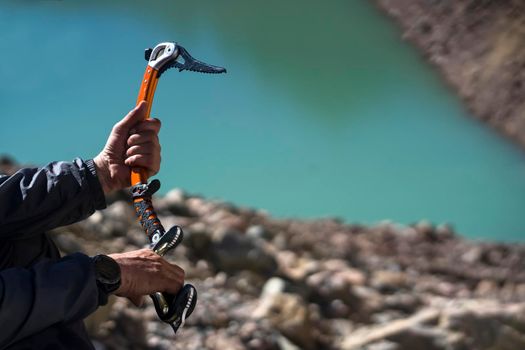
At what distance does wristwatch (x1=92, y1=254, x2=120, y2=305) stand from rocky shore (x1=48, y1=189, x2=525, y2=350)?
1.66m

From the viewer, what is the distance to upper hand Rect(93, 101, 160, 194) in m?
1.66

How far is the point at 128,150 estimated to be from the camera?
1.67m

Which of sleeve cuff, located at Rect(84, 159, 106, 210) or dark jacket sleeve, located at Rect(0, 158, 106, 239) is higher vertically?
sleeve cuff, located at Rect(84, 159, 106, 210)

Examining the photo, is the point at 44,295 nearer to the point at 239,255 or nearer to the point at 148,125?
the point at 148,125

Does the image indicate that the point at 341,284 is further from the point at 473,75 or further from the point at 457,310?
the point at 473,75

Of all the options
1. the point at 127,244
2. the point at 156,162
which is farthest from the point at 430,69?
the point at 127,244

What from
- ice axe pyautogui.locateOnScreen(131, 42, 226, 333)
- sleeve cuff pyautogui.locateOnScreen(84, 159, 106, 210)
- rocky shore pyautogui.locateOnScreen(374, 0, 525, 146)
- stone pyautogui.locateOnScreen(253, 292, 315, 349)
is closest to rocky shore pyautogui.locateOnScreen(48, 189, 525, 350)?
stone pyautogui.locateOnScreen(253, 292, 315, 349)

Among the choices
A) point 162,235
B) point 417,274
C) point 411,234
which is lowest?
point 162,235

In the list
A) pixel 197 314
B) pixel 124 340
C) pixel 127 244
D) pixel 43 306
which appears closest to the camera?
pixel 43 306

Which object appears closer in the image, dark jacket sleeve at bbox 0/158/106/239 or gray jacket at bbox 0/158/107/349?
gray jacket at bbox 0/158/107/349

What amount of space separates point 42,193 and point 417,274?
5.32 metres

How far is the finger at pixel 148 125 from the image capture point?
1668 mm

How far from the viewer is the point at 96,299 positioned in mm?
1444

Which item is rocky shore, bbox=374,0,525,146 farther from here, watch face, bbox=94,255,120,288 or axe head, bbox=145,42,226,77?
watch face, bbox=94,255,120,288
